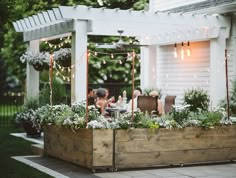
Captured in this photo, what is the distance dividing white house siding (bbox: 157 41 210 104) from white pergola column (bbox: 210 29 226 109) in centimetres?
78

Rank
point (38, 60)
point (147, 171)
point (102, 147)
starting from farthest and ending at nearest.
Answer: point (38, 60) → point (147, 171) → point (102, 147)

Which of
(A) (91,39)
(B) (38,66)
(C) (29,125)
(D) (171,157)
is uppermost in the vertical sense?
(A) (91,39)

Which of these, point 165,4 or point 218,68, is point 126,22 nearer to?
point 218,68

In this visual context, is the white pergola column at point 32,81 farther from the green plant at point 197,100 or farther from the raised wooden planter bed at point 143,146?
the raised wooden planter bed at point 143,146

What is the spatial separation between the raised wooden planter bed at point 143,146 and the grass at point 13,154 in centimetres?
81

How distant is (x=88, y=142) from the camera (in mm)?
9102

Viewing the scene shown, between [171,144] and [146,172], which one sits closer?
[146,172]

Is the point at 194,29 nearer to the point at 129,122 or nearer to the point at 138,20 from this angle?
the point at 138,20

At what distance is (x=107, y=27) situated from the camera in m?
13.3

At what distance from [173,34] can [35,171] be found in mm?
7264

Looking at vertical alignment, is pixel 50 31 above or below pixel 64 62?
above

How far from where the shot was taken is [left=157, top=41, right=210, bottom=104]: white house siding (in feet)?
48.3

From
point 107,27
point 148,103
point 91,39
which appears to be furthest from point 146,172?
point 91,39

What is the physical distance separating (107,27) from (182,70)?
3.49 meters
